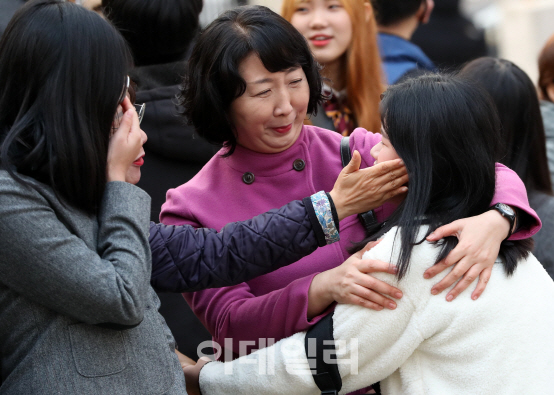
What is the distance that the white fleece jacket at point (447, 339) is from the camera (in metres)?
1.80

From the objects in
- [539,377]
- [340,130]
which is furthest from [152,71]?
[539,377]

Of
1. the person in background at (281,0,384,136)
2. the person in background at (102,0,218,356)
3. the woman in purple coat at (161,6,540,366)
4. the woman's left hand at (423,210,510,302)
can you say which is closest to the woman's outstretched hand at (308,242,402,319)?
the woman in purple coat at (161,6,540,366)

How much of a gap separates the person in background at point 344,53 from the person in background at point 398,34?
1.04 ft

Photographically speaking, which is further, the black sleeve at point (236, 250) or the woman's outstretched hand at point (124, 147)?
the black sleeve at point (236, 250)

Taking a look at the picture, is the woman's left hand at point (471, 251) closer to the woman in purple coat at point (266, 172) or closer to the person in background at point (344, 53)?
the woman in purple coat at point (266, 172)

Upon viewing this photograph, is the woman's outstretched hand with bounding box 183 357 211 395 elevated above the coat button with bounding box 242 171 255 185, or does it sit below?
below

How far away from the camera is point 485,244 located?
1864 mm

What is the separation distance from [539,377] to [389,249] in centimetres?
49

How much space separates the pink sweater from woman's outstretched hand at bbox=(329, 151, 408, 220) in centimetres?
20

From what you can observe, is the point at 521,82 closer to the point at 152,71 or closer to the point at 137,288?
the point at 152,71

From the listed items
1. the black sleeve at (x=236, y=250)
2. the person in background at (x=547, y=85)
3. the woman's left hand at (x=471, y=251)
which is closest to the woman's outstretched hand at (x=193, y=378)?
the black sleeve at (x=236, y=250)

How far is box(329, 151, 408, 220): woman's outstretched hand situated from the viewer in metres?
1.95

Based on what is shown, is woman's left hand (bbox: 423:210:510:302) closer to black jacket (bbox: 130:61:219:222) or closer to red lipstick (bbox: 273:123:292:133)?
red lipstick (bbox: 273:123:292:133)

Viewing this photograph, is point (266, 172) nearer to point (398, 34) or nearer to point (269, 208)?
point (269, 208)
